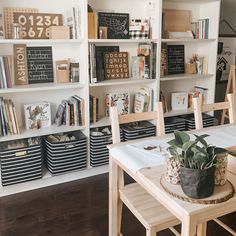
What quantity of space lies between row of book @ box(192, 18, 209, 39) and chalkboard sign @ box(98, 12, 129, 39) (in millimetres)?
880

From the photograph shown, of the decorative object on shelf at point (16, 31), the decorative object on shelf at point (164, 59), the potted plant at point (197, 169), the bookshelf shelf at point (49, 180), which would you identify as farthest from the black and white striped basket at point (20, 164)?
the potted plant at point (197, 169)

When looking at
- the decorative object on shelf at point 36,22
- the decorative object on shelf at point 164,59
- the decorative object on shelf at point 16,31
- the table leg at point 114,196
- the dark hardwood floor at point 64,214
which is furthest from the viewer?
the decorative object on shelf at point 164,59

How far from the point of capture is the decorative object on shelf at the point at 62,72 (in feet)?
9.02

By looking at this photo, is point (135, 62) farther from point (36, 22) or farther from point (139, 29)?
point (36, 22)

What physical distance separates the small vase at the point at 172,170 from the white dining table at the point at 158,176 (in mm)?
56

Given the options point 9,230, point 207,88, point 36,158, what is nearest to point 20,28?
point 36,158

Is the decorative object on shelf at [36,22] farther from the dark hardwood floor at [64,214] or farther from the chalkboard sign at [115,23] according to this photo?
the dark hardwood floor at [64,214]

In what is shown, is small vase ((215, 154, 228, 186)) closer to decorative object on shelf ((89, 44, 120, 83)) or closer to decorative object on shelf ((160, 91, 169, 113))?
decorative object on shelf ((89, 44, 120, 83))

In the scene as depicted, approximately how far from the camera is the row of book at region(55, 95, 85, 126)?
2766 millimetres

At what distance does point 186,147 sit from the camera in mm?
1202

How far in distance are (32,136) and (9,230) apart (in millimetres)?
765

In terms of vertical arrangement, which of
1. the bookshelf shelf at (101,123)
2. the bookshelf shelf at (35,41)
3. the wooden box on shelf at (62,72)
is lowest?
the bookshelf shelf at (101,123)

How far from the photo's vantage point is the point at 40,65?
2.73 metres

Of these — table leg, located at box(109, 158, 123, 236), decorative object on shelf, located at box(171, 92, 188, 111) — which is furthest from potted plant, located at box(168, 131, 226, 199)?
decorative object on shelf, located at box(171, 92, 188, 111)
